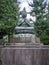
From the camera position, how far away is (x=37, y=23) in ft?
95.6

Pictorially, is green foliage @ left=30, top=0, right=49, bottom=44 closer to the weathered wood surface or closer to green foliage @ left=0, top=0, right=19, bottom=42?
green foliage @ left=0, top=0, right=19, bottom=42

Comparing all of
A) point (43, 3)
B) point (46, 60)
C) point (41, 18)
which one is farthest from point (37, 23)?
point (46, 60)

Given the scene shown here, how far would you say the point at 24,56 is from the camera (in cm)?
937

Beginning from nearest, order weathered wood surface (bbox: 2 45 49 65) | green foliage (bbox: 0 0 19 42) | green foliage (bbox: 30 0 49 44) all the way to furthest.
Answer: weathered wood surface (bbox: 2 45 49 65) < green foliage (bbox: 0 0 19 42) < green foliage (bbox: 30 0 49 44)

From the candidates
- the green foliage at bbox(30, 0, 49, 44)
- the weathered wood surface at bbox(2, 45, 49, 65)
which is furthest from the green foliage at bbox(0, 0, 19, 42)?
the green foliage at bbox(30, 0, 49, 44)

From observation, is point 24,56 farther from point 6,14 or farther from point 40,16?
point 40,16

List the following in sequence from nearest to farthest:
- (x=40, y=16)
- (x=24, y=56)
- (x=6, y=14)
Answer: (x=24, y=56) → (x=6, y=14) → (x=40, y=16)

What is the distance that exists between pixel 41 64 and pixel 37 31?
1975 cm

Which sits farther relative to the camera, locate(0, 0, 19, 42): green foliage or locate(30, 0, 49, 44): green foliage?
locate(30, 0, 49, 44): green foliage

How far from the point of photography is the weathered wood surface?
932cm

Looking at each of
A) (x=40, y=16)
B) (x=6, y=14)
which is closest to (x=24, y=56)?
(x=6, y=14)

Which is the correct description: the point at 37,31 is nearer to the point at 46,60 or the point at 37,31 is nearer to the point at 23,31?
the point at 23,31

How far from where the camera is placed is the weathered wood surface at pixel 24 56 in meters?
9.32

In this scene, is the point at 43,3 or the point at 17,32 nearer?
the point at 17,32
